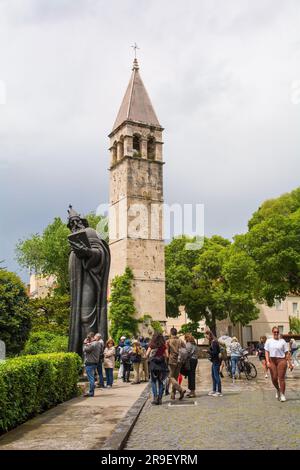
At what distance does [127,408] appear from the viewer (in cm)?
984

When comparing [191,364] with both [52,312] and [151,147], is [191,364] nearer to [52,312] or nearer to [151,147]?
[52,312]

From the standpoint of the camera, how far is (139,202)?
47.8 metres

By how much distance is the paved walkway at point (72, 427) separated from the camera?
640cm

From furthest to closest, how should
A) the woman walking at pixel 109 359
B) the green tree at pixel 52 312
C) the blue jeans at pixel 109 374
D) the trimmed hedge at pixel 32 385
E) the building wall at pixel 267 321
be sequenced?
the building wall at pixel 267 321 → the green tree at pixel 52 312 → the blue jeans at pixel 109 374 → the woman walking at pixel 109 359 → the trimmed hedge at pixel 32 385

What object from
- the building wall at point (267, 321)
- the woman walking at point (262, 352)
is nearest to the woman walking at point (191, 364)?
the woman walking at point (262, 352)

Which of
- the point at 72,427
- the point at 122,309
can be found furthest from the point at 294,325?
the point at 72,427

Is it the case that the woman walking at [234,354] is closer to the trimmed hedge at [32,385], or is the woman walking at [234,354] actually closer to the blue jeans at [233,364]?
the blue jeans at [233,364]

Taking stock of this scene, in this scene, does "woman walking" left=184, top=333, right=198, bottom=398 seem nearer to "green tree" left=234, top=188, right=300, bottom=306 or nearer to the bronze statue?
the bronze statue

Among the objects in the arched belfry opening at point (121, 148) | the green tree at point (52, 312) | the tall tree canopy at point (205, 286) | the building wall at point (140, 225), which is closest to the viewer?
the green tree at point (52, 312)

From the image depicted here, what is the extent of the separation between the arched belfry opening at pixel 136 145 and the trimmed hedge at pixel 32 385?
132 ft

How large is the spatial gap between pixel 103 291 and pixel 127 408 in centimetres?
438

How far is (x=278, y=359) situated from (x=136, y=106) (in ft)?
145
